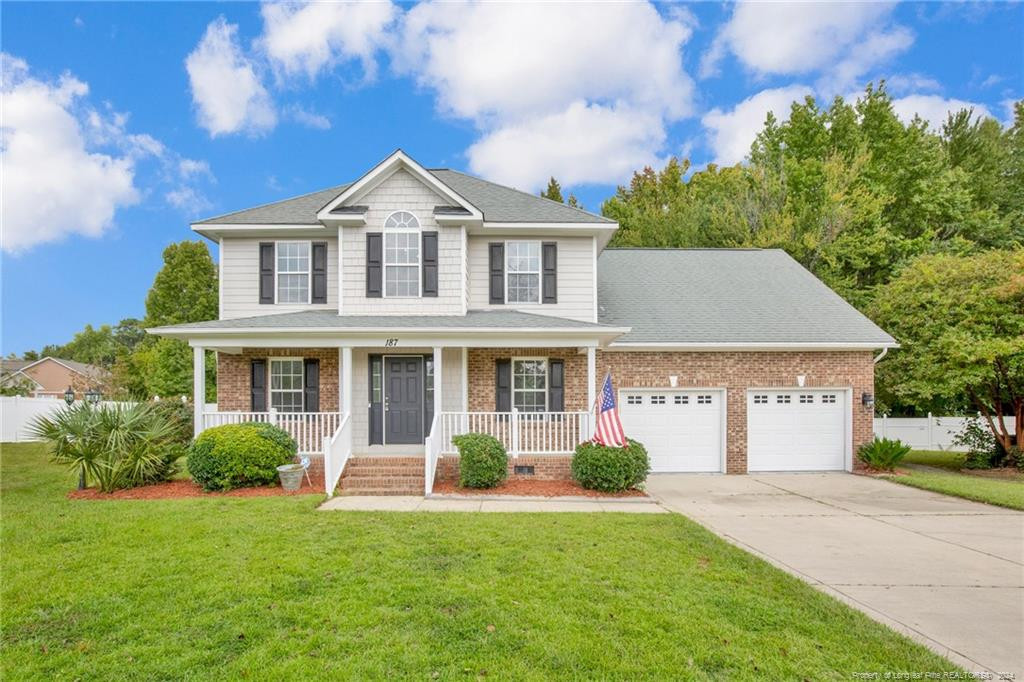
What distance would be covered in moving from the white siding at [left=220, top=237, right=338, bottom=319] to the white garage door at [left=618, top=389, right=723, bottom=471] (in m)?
7.89

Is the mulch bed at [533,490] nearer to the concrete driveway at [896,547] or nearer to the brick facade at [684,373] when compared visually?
the concrete driveway at [896,547]

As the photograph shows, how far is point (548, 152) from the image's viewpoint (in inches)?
1219

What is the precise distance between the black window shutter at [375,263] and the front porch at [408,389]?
1.36m

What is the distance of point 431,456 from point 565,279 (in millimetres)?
5500

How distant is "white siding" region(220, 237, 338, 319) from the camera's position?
1302 centimetres

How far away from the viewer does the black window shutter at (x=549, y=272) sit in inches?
514

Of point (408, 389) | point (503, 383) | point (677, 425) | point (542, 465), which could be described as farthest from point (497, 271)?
point (677, 425)

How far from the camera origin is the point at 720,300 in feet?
48.7

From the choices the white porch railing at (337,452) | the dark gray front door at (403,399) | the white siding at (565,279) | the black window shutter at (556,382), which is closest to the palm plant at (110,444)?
the white porch railing at (337,452)

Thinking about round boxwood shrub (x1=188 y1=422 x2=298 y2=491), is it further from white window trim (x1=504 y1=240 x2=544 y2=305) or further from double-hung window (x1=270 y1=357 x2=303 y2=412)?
white window trim (x1=504 y1=240 x2=544 y2=305)

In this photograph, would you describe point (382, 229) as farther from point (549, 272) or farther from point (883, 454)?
point (883, 454)

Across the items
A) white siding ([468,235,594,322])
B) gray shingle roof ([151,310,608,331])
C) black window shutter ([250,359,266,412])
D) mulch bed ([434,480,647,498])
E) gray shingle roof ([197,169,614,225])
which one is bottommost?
mulch bed ([434,480,647,498])

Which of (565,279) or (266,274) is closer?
(266,274)

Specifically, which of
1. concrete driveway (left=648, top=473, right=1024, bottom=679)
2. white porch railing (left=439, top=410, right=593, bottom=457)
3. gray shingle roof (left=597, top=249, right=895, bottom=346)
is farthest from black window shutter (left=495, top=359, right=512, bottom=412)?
concrete driveway (left=648, top=473, right=1024, bottom=679)
